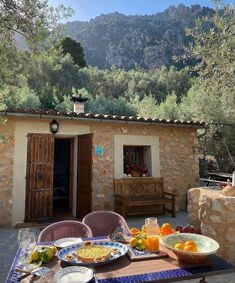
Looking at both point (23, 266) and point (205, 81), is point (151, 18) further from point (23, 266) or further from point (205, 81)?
point (23, 266)

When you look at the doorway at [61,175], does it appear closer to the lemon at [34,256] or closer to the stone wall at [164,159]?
the stone wall at [164,159]

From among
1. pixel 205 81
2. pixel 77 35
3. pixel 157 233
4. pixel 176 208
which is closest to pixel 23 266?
pixel 157 233

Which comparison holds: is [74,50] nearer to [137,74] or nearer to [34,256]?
[137,74]

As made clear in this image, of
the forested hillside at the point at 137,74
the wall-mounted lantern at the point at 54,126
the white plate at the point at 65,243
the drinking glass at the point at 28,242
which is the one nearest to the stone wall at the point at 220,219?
the white plate at the point at 65,243

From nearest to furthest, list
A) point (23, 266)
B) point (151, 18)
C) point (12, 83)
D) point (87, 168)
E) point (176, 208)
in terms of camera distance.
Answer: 1. point (23, 266)
2. point (12, 83)
3. point (87, 168)
4. point (176, 208)
5. point (151, 18)

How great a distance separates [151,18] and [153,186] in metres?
56.0

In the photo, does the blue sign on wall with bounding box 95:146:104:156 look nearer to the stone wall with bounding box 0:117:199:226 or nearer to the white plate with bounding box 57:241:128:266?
the stone wall with bounding box 0:117:199:226

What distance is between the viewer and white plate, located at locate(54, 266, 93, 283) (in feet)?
6.37

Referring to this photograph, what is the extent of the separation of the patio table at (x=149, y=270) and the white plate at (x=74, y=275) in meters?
0.07

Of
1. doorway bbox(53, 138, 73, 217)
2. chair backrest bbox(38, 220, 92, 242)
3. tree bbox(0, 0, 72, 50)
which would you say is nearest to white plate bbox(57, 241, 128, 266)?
chair backrest bbox(38, 220, 92, 242)

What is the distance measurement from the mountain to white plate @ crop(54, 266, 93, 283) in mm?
38227

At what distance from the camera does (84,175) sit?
7750 mm

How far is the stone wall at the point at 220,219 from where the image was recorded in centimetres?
379

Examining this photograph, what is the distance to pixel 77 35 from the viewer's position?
5888 centimetres
